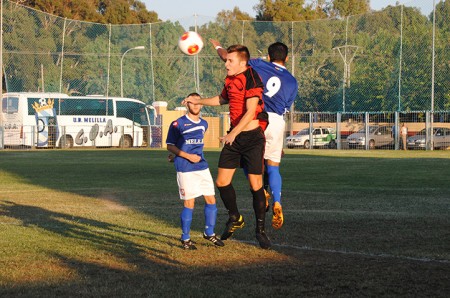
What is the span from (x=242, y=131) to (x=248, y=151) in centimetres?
22

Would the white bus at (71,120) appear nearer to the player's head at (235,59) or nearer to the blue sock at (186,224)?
the blue sock at (186,224)

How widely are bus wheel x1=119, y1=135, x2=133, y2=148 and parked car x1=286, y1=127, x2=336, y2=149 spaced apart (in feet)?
32.4

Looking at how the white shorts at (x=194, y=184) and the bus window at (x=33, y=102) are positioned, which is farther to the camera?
the bus window at (x=33, y=102)

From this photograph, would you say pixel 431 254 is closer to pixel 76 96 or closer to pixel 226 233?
pixel 226 233

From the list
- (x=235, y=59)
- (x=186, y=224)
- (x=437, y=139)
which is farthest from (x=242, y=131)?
(x=437, y=139)

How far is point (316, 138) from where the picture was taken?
180ft

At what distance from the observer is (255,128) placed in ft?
29.2

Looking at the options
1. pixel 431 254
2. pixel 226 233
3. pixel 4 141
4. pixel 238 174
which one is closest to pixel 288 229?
pixel 226 233

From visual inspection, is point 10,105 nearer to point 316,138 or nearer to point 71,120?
point 71,120

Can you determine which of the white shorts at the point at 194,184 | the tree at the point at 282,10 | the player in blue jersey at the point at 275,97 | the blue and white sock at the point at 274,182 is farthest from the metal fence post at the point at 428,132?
the white shorts at the point at 194,184

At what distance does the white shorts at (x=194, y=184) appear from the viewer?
875cm

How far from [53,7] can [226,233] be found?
70.5m

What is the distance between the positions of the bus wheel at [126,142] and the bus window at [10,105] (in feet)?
21.9

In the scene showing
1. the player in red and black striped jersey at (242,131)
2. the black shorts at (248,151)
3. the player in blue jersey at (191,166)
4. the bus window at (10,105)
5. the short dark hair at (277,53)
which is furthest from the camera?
the bus window at (10,105)
